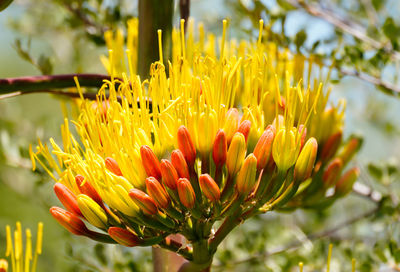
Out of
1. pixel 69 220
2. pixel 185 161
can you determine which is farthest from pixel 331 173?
pixel 69 220

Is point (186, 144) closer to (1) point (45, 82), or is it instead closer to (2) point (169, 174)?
(2) point (169, 174)

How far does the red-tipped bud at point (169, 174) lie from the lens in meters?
0.64

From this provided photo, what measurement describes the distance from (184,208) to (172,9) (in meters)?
0.33

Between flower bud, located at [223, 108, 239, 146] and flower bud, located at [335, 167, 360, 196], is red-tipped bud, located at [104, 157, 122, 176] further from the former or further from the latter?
flower bud, located at [335, 167, 360, 196]

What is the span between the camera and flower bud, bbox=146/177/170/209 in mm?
637

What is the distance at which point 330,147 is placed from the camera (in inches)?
34.8

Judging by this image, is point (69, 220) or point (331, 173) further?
point (331, 173)

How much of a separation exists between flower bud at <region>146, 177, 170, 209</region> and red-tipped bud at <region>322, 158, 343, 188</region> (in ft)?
1.09

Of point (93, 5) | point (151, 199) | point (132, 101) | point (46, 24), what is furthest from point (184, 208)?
point (46, 24)

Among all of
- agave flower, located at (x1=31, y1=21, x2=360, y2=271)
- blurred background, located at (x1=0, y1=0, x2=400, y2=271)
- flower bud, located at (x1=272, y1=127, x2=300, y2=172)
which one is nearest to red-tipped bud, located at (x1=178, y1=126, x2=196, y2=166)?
agave flower, located at (x1=31, y1=21, x2=360, y2=271)

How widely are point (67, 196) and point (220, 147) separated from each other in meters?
0.20

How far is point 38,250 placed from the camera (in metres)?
0.69

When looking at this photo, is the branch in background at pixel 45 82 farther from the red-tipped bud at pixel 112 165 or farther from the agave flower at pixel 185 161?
the red-tipped bud at pixel 112 165

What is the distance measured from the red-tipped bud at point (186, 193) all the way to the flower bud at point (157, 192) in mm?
23
